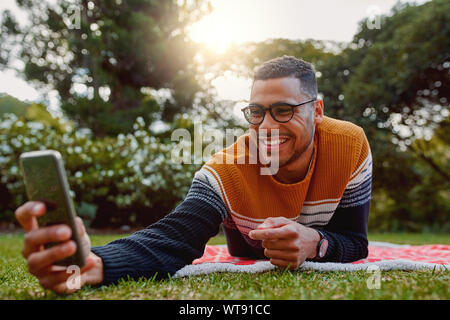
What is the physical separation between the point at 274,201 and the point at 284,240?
0.57m

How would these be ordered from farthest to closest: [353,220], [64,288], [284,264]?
[353,220] → [284,264] → [64,288]

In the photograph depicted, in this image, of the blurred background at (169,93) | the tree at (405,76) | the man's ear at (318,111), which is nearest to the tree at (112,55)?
the blurred background at (169,93)

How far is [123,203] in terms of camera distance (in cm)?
664

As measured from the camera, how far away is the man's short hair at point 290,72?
2.29m

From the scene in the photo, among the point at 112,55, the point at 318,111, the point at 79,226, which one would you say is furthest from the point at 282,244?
the point at 112,55

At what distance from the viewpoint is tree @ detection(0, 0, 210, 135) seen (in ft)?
32.5

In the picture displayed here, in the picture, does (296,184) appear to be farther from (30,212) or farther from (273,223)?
(30,212)

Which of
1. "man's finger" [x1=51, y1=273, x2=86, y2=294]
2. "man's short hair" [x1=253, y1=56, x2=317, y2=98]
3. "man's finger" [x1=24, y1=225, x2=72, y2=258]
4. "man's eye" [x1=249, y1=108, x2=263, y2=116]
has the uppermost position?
"man's short hair" [x1=253, y1=56, x2=317, y2=98]

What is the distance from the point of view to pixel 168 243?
183 cm

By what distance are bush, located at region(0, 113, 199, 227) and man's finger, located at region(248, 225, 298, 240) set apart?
5.04 meters

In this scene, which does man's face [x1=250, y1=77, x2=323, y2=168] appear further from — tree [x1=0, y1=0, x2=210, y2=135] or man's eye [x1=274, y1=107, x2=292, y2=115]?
tree [x1=0, y1=0, x2=210, y2=135]

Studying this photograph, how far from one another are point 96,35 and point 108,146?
4407 mm

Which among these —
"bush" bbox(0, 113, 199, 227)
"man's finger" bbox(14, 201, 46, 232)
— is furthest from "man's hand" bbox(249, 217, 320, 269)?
"bush" bbox(0, 113, 199, 227)
